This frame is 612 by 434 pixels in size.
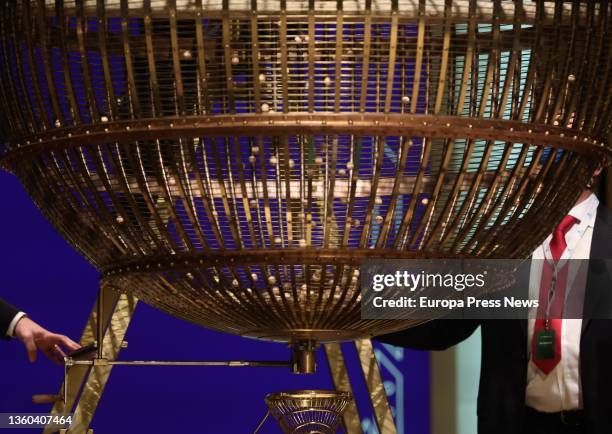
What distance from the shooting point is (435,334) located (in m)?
2.03

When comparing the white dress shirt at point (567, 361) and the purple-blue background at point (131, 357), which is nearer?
the white dress shirt at point (567, 361)

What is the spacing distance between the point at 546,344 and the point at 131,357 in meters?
1.09

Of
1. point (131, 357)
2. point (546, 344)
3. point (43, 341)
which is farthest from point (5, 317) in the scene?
point (546, 344)

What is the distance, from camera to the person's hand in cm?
176

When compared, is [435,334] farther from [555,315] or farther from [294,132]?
[294,132]

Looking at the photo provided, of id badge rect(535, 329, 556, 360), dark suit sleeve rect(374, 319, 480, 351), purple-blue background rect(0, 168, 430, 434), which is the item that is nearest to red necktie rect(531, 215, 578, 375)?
id badge rect(535, 329, 556, 360)

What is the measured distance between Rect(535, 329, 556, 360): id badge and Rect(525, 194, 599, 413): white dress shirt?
0.03 metres

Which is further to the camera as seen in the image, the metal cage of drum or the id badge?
the id badge

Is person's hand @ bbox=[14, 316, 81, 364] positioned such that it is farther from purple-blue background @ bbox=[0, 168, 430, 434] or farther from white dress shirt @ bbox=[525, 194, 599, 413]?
white dress shirt @ bbox=[525, 194, 599, 413]

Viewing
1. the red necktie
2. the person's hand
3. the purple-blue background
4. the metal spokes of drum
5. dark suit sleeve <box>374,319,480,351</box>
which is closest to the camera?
the metal spokes of drum

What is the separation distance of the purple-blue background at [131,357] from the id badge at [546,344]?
76cm

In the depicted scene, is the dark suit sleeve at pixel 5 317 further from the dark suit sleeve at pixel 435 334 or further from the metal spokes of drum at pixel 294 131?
the metal spokes of drum at pixel 294 131

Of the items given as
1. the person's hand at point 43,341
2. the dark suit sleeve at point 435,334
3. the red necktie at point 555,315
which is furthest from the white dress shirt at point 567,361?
the person's hand at point 43,341

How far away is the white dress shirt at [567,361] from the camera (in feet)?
7.30
